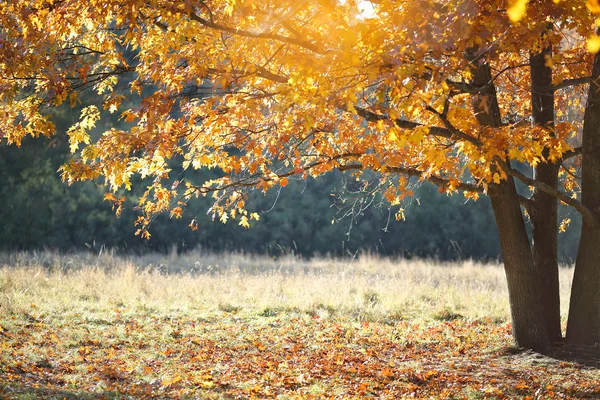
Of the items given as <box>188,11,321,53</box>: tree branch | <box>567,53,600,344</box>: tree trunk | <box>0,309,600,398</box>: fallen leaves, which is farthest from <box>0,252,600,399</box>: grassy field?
<box>188,11,321,53</box>: tree branch

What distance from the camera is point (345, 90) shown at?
4.91 metres

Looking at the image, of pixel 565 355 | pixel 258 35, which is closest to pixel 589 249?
pixel 565 355

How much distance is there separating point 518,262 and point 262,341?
11.1 feet

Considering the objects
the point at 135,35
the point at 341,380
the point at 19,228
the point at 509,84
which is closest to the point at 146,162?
the point at 135,35

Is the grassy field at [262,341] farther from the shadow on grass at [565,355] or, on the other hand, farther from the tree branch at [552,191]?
the tree branch at [552,191]

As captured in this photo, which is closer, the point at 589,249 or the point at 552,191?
the point at 552,191

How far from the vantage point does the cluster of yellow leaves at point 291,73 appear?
4.98 meters

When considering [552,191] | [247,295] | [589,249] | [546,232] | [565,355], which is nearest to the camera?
[552,191]

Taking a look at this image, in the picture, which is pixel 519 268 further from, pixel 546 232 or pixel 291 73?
pixel 291 73

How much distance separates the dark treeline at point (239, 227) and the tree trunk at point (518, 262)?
15589mm

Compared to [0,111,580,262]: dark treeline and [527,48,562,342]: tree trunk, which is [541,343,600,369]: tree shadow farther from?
[0,111,580,262]: dark treeline

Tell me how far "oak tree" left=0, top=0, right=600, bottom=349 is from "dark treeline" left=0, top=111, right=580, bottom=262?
50.8 feet

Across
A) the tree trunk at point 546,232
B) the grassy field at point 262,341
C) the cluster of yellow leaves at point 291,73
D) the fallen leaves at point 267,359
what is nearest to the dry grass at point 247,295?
the grassy field at point 262,341

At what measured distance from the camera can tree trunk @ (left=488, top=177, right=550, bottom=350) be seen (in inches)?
283
